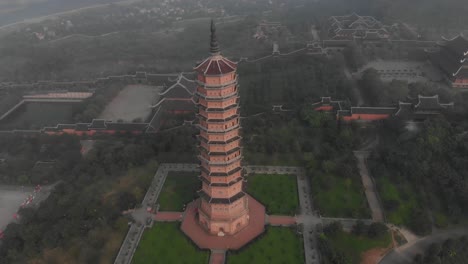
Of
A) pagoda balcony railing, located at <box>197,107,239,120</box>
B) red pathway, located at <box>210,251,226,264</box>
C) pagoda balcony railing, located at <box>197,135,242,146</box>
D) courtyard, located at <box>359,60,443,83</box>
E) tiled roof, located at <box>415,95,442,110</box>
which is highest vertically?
pagoda balcony railing, located at <box>197,107,239,120</box>

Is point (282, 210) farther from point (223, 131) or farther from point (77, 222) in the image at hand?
point (77, 222)

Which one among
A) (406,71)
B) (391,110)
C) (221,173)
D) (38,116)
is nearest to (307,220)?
(221,173)

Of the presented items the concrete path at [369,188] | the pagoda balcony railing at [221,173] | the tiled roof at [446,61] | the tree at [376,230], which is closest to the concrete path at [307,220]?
the tree at [376,230]

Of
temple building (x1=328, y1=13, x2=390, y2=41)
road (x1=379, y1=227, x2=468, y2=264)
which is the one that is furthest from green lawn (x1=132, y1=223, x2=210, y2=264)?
temple building (x1=328, y1=13, x2=390, y2=41)

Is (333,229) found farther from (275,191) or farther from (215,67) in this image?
(215,67)

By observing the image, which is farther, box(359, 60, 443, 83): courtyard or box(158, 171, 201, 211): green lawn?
box(359, 60, 443, 83): courtyard

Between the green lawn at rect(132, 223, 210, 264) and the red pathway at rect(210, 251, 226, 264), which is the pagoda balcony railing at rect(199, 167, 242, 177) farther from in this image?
the red pathway at rect(210, 251, 226, 264)
